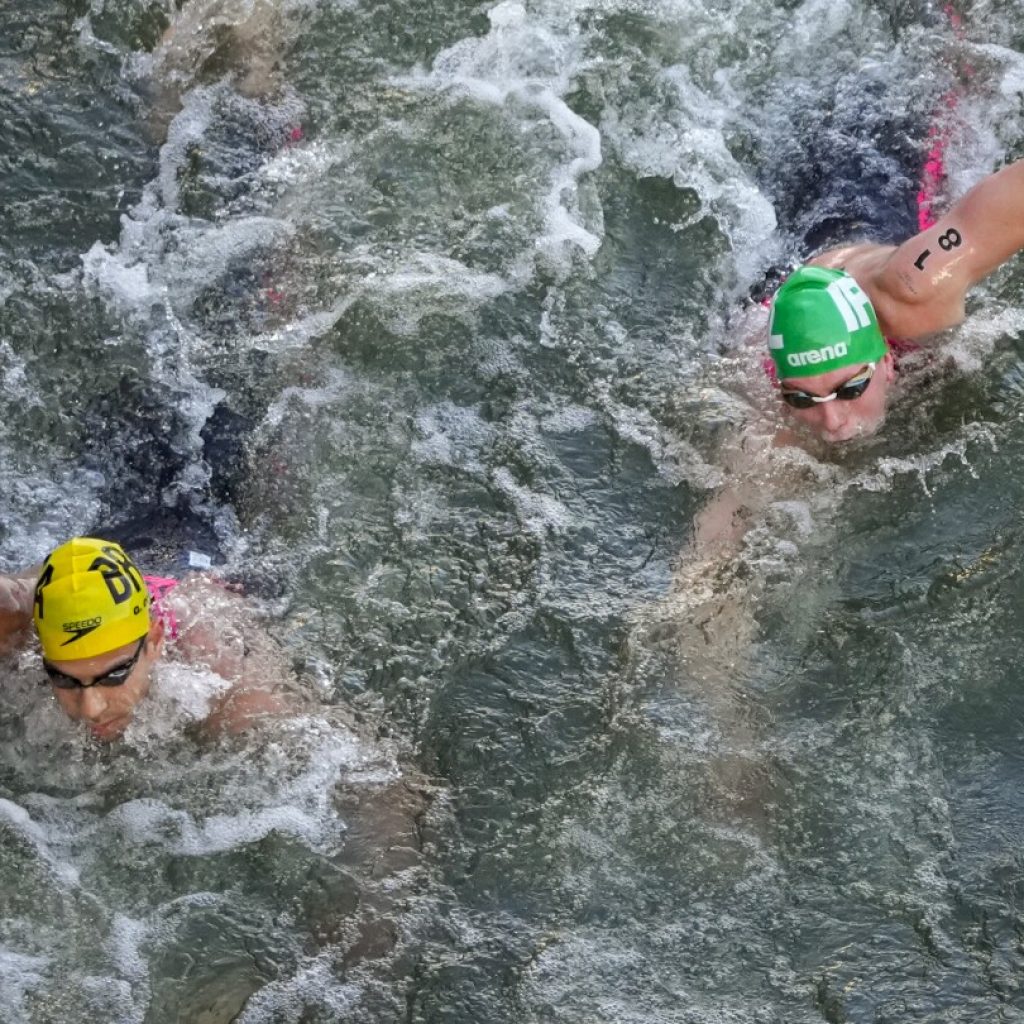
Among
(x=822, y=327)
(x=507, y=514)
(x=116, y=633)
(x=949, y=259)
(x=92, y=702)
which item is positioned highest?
(x=949, y=259)

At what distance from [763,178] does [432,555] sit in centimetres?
254

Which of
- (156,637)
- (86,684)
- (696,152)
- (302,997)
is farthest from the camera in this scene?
(696,152)

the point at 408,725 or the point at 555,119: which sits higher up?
the point at 555,119

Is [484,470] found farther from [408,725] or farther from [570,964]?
[570,964]

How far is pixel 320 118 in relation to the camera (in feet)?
26.2

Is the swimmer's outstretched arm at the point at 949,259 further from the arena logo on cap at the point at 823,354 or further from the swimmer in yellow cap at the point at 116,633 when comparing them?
the swimmer in yellow cap at the point at 116,633

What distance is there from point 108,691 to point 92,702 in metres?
0.07

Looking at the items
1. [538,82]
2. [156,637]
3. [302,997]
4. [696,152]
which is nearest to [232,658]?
[156,637]

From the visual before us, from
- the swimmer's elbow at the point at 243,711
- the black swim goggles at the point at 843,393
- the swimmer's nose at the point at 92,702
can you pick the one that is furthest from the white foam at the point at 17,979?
the black swim goggles at the point at 843,393

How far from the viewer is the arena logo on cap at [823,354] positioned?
19.2 ft

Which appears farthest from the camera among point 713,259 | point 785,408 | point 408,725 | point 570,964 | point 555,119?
point 555,119

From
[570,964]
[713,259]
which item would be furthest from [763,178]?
[570,964]

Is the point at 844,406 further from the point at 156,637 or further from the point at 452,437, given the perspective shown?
the point at 156,637

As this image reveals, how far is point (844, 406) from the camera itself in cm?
609
